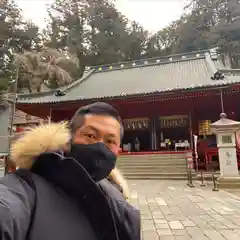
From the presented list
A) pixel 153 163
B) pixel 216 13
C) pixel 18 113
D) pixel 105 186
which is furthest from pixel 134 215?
pixel 216 13

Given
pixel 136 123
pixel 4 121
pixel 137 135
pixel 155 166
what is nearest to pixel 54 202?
pixel 4 121

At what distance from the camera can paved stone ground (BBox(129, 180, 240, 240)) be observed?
9.30 ft

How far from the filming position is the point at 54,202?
75 cm

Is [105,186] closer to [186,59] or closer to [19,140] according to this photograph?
[19,140]

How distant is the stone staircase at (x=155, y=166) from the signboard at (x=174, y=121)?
3745mm

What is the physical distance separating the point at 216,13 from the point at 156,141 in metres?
26.1

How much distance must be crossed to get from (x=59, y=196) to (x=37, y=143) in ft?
0.72

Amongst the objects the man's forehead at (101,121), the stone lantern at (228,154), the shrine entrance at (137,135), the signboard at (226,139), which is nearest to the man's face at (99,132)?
the man's forehead at (101,121)

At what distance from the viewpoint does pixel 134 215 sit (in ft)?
3.01

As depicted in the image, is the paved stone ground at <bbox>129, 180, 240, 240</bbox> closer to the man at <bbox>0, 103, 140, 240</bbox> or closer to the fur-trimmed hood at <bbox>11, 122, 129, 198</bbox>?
the man at <bbox>0, 103, 140, 240</bbox>

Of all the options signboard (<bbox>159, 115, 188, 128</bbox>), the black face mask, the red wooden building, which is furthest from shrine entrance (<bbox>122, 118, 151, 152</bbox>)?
the black face mask

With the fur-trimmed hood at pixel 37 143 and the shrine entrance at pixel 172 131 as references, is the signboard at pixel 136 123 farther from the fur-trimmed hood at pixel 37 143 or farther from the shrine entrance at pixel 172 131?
the fur-trimmed hood at pixel 37 143

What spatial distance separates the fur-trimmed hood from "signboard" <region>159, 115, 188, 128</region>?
13.2 metres

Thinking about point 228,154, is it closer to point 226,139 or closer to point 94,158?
point 226,139
